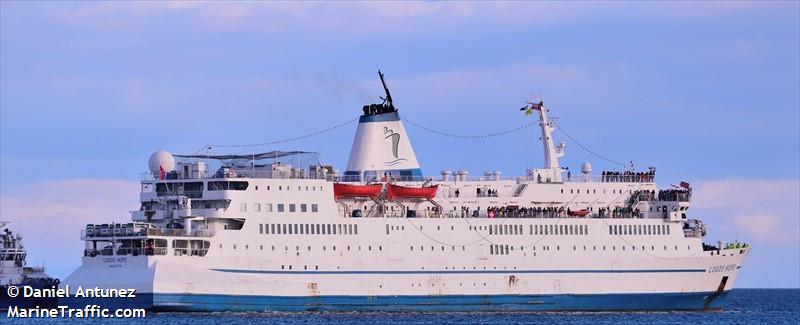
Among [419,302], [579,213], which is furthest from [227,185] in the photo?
[579,213]

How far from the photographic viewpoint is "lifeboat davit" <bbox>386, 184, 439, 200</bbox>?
Answer: 67.6 m

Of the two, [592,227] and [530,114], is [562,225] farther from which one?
[530,114]

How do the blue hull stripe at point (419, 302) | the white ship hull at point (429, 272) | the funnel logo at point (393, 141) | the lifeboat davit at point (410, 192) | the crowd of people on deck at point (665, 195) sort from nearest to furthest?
the blue hull stripe at point (419, 302) → the white ship hull at point (429, 272) → the lifeboat davit at point (410, 192) → the funnel logo at point (393, 141) → the crowd of people on deck at point (665, 195)

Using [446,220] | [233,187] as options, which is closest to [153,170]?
[233,187]

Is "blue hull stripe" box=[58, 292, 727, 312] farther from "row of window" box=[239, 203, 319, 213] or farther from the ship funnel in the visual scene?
the ship funnel

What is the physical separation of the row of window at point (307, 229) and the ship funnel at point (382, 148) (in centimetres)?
406

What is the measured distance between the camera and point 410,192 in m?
67.8

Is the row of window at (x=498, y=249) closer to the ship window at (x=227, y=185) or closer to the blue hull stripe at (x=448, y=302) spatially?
the blue hull stripe at (x=448, y=302)

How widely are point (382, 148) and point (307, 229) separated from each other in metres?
7.05

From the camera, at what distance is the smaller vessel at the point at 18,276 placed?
68.6 metres

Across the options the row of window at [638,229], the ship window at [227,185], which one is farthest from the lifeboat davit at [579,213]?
the ship window at [227,185]

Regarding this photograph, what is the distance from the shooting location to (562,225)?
69.6 meters

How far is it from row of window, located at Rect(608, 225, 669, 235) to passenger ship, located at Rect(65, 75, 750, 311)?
0.21 feet

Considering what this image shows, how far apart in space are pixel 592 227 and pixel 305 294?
14101 millimetres
